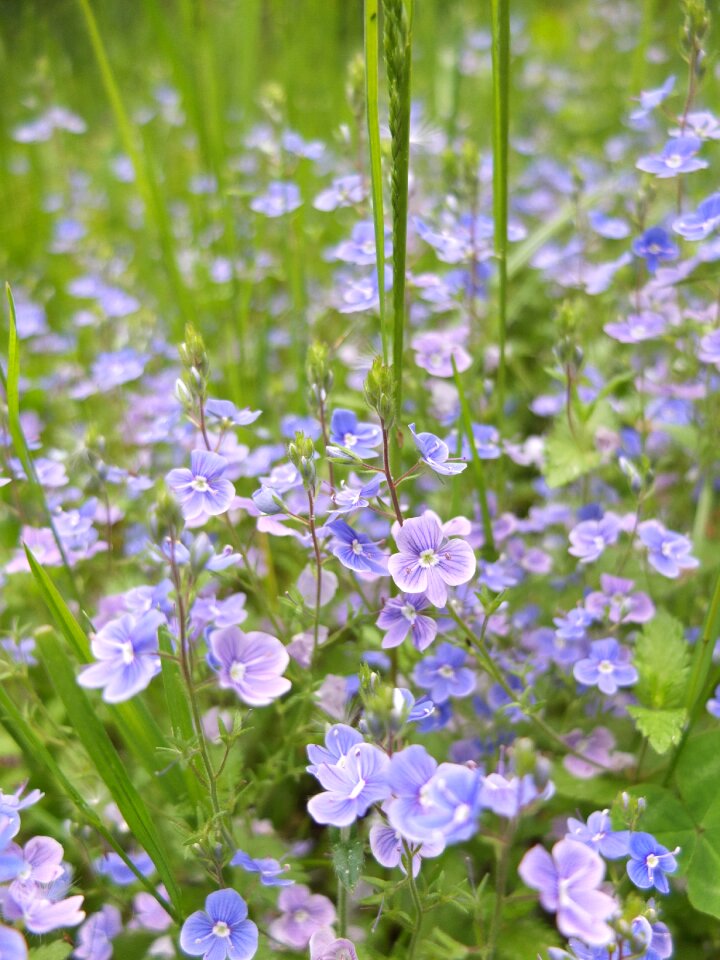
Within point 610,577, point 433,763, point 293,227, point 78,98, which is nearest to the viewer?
point 433,763

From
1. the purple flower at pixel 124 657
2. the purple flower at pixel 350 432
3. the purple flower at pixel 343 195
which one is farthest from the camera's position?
the purple flower at pixel 343 195

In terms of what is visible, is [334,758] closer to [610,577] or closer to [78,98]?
[610,577]

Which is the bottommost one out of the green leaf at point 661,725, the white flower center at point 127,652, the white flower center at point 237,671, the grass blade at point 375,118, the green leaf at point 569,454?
the green leaf at point 661,725

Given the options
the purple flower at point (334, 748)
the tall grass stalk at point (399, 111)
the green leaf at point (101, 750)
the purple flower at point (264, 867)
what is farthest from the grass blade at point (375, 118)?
the purple flower at point (264, 867)

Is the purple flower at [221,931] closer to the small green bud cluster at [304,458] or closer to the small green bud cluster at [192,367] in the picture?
the small green bud cluster at [304,458]

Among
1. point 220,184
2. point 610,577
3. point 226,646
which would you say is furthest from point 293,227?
point 226,646

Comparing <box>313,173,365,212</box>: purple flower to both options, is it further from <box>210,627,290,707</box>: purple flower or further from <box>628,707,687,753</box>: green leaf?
<box>628,707,687,753</box>: green leaf
